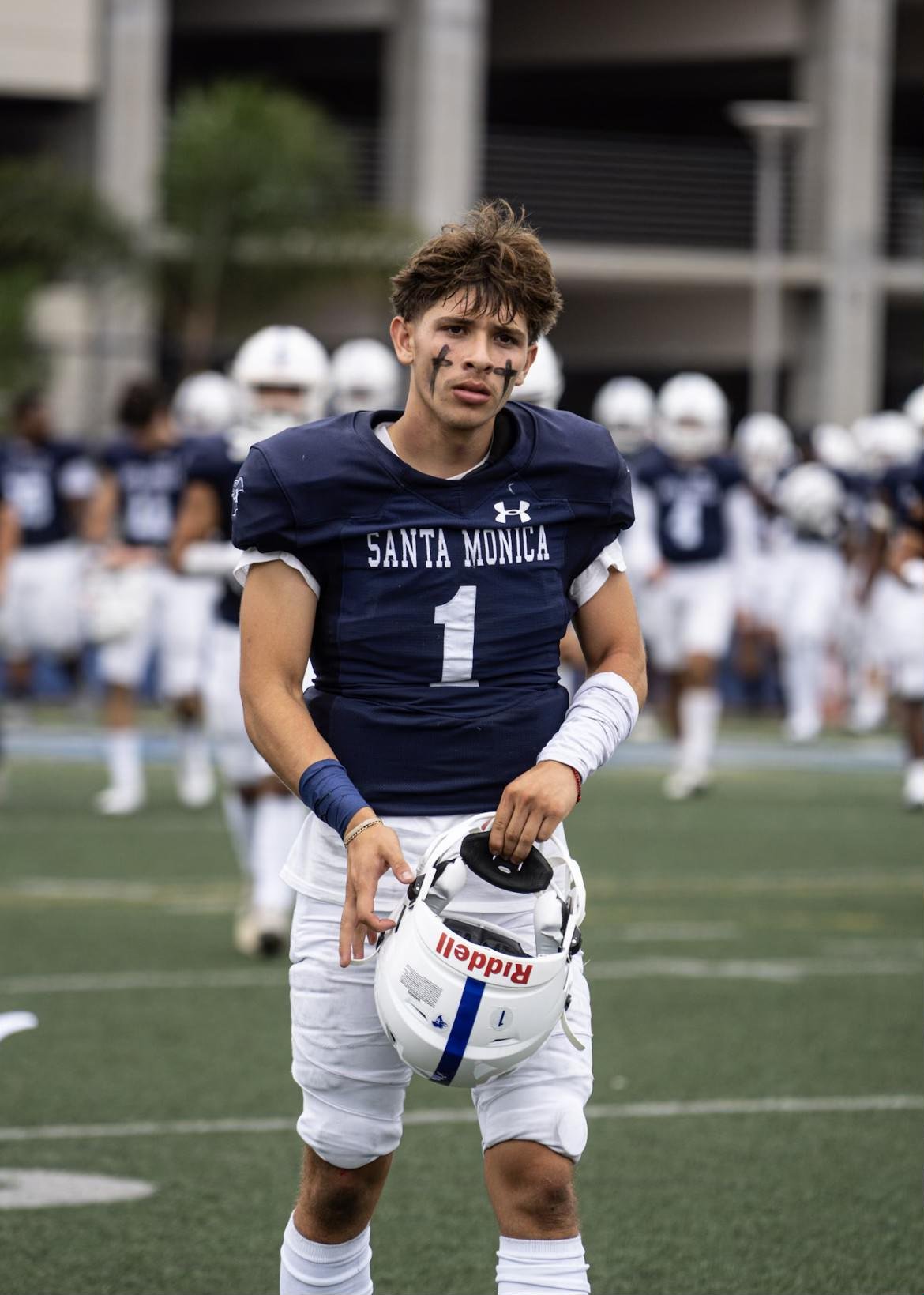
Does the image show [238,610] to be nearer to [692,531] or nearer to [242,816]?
[242,816]

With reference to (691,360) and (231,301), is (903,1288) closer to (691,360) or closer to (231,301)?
(231,301)

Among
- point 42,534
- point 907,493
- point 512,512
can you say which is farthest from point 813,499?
point 512,512

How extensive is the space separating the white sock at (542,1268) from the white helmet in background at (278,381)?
495 centimetres

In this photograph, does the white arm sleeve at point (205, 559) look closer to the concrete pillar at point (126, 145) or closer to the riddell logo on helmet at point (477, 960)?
the riddell logo on helmet at point (477, 960)

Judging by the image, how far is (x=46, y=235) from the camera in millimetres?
22562

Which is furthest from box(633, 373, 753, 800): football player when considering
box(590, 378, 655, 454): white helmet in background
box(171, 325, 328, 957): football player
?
box(171, 325, 328, 957): football player

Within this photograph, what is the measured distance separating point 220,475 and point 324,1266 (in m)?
4.87

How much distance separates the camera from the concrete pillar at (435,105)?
2702 centimetres

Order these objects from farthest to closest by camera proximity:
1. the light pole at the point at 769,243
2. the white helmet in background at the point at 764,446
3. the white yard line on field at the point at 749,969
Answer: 1. the light pole at the point at 769,243
2. the white helmet in background at the point at 764,446
3. the white yard line on field at the point at 749,969

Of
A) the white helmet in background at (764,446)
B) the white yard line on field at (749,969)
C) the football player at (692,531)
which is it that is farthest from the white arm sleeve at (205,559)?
the white helmet in background at (764,446)

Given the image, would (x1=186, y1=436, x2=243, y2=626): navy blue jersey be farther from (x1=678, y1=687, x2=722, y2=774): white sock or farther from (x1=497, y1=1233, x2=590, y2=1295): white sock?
(x1=678, y1=687, x2=722, y2=774): white sock

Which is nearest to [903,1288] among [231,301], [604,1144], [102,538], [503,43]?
[604,1144]

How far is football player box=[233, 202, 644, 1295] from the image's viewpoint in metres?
3.52

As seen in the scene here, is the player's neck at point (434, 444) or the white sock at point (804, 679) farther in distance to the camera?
the white sock at point (804, 679)
